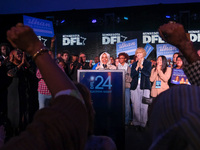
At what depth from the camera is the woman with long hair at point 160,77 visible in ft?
16.4

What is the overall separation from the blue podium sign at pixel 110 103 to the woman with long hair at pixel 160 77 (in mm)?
2233

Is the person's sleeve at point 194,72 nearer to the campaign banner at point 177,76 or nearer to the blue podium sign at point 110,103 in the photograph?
the blue podium sign at point 110,103

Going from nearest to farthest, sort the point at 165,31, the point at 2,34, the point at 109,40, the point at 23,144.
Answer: the point at 23,144 < the point at 165,31 < the point at 109,40 < the point at 2,34

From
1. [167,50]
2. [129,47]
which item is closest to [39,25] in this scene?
[129,47]

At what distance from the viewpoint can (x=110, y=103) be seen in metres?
3.03

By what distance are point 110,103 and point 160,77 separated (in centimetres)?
246

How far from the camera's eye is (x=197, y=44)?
12297 mm

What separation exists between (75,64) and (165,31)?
603 cm

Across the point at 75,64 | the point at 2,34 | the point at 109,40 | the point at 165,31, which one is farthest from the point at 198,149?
the point at 2,34

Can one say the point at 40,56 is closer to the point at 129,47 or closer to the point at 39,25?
the point at 39,25

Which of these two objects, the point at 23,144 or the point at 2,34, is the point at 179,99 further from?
the point at 2,34

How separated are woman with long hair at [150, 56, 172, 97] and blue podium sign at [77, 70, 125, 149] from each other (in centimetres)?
223

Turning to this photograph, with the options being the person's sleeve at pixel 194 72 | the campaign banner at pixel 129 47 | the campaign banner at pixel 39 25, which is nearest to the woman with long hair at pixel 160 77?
the campaign banner at pixel 39 25

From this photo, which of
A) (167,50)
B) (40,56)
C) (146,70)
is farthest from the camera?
(167,50)
